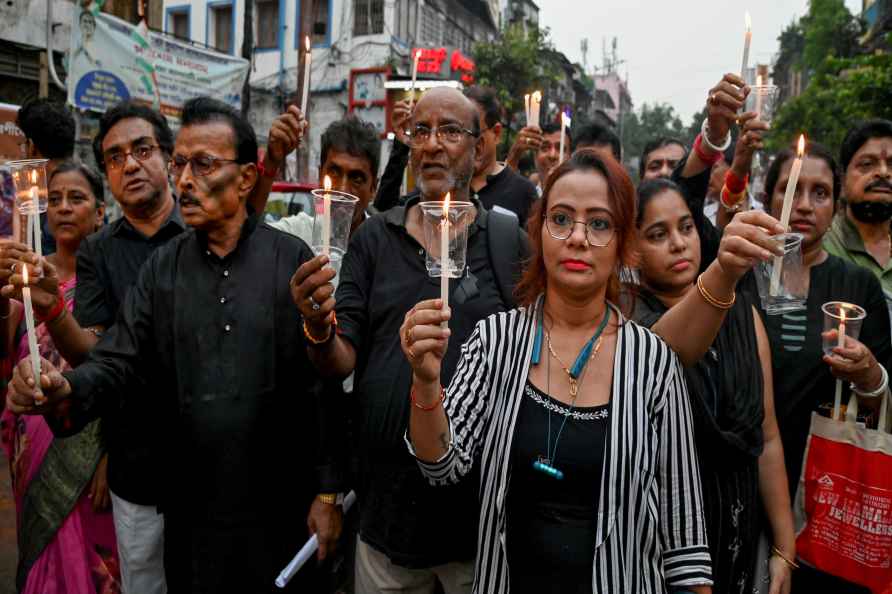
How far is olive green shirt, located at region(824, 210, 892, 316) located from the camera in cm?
342

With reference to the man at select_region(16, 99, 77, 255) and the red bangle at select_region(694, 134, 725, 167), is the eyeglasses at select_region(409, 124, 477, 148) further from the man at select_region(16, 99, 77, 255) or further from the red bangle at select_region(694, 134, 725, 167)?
the man at select_region(16, 99, 77, 255)

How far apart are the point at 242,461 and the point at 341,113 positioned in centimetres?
2200

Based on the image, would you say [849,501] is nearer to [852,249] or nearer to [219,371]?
[852,249]

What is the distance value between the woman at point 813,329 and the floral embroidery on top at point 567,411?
1.26 metres

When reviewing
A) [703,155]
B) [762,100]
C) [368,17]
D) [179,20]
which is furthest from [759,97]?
[179,20]

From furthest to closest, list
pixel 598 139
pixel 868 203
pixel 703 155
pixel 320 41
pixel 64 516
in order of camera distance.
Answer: pixel 320 41 → pixel 598 139 → pixel 868 203 → pixel 64 516 → pixel 703 155

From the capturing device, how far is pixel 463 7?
2802 centimetres

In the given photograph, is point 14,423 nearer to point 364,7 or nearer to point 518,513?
point 518,513

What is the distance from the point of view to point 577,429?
6.54ft

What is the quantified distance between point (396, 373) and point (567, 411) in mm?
731

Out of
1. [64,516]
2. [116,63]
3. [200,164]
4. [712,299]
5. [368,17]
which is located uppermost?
[368,17]

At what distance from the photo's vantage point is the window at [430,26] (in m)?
24.4

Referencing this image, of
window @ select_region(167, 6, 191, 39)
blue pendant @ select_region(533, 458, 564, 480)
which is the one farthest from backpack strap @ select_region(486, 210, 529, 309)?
window @ select_region(167, 6, 191, 39)

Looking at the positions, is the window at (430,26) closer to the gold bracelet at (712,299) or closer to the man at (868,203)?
the man at (868,203)
